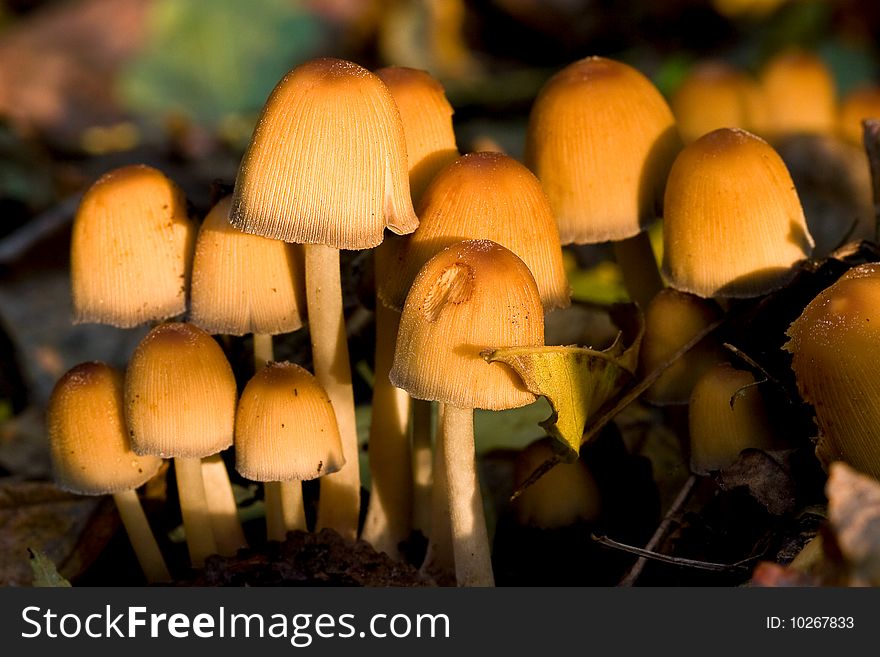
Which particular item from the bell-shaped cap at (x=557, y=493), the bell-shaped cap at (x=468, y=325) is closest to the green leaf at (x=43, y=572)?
the bell-shaped cap at (x=468, y=325)

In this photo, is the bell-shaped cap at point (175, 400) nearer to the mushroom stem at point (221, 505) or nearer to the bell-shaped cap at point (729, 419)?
the mushroom stem at point (221, 505)

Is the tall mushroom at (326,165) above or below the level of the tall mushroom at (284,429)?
above

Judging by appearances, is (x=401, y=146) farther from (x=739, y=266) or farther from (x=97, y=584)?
(x=97, y=584)

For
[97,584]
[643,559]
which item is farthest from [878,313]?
Result: [97,584]

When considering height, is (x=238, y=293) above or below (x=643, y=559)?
above

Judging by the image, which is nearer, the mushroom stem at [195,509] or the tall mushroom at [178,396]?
the tall mushroom at [178,396]

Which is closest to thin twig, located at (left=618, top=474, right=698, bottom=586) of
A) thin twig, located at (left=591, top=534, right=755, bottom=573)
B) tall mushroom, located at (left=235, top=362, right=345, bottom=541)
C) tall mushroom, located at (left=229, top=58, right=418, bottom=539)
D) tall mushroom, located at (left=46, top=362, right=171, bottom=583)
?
thin twig, located at (left=591, top=534, right=755, bottom=573)
